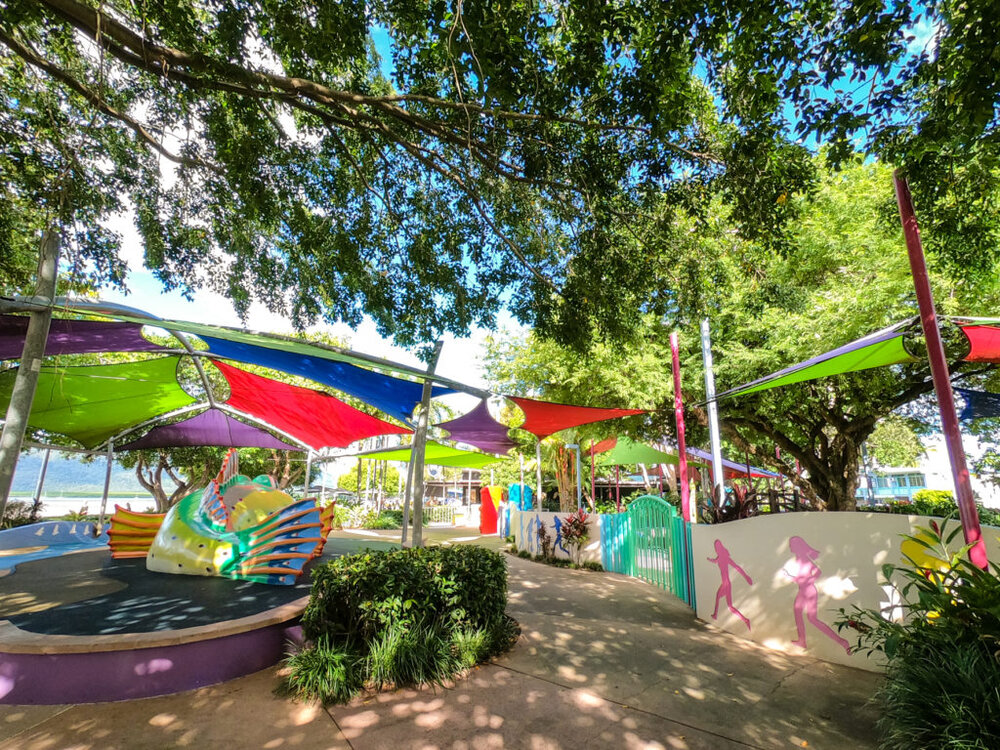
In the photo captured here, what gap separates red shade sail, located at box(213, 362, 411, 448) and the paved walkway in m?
4.64

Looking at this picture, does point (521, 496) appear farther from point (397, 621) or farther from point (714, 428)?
point (397, 621)

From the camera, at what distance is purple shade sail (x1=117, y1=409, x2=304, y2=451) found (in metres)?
11.4

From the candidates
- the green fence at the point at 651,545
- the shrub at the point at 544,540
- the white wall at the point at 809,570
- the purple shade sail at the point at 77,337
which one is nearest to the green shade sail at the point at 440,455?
the shrub at the point at 544,540

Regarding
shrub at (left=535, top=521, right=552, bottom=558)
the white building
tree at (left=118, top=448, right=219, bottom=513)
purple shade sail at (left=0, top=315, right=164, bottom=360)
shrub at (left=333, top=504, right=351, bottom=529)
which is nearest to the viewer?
purple shade sail at (left=0, top=315, right=164, bottom=360)

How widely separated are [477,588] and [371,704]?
1.27 m

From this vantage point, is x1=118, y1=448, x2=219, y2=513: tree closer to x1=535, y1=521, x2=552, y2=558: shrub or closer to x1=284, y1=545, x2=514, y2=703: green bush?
x1=535, y1=521, x2=552, y2=558: shrub

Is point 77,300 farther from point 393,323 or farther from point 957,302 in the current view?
point 957,302

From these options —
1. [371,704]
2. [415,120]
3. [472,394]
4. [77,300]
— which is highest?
[415,120]

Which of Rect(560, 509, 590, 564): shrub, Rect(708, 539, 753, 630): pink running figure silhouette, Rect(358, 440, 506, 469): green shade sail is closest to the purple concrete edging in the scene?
Rect(708, 539, 753, 630): pink running figure silhouette

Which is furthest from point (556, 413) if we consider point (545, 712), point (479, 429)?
point (545, 712)

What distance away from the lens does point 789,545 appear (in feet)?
14.5

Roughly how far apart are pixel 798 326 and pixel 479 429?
222 inches

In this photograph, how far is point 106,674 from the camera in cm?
340

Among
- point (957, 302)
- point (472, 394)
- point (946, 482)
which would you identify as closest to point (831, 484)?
point (957, 302)
